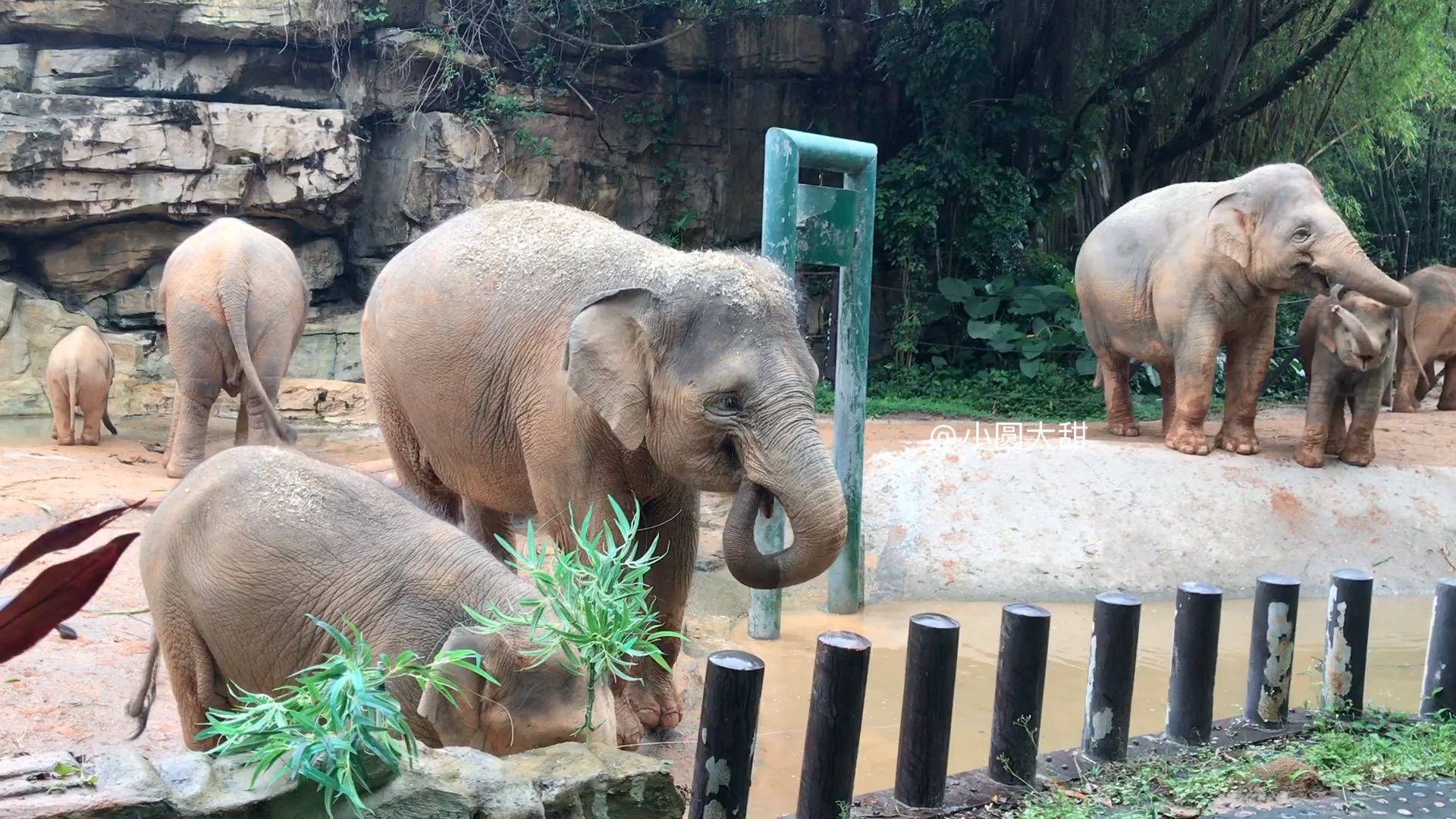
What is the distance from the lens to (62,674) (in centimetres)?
468

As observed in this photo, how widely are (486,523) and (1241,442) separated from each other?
5.71 metres

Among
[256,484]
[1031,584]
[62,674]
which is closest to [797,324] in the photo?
[256,484]

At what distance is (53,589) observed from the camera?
1.62 meters

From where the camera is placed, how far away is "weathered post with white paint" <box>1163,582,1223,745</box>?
12.8ft

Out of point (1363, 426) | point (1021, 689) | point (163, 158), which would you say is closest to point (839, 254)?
point (1021, 689)

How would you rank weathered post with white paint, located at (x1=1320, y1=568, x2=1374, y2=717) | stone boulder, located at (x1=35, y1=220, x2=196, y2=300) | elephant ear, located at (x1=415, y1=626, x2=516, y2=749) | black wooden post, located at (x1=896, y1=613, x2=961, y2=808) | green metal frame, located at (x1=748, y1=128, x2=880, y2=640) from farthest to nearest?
stone boulder, located at (x1=35, y1=220, x2=196, y2=300), green metal frame, located at (x1=748, y1=128, x2=880, y2=640), weathered post with white paint, located at (x1=1320, y1=568, x2=1374, y2=717), black wooden post, located at (x1=896, y1=613, x2=961, y2=808), elephant ear, located at (x1=415, y1=626, x2=516, y2=749)

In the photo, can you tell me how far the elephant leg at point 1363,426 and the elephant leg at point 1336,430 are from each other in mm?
90

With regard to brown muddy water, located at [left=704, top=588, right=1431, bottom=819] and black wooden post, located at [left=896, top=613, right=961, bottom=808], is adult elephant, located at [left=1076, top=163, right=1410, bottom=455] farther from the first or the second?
black wooden post, located at [left=896, top=613, right=961, bottom=808]

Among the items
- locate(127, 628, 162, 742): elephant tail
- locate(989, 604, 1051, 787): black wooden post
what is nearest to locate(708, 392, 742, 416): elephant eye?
locate(989, 604, 1051, 787): black wooden post

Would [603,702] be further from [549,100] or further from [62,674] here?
[549,100]

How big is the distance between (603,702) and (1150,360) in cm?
737

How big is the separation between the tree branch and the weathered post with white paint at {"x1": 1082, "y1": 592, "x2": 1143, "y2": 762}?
1281 centimetres

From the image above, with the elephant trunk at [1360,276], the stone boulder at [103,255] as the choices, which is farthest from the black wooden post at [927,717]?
the stone boulder at [103,255]

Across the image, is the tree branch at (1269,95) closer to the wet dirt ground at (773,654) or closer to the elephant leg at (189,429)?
the wet dirt ground at (773,654)
